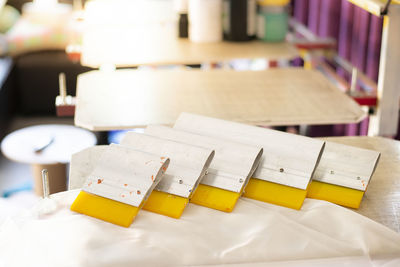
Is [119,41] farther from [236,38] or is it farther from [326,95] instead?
[326,95]

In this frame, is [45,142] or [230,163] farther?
[45,142]

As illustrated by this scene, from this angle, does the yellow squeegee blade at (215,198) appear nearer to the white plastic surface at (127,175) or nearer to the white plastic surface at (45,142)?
the white plastic surface at (127,175)

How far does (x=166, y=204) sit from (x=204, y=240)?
5.3 inches

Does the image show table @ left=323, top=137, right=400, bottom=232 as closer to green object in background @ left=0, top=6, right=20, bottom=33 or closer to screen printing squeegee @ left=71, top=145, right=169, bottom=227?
screen printing squeegee @ left=71, top=145, right=169, bottom=227

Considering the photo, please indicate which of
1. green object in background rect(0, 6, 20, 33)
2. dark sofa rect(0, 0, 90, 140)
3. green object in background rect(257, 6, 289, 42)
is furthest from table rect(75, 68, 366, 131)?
green object in background rect(0, 6, 20, 33)

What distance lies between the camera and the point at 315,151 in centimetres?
124

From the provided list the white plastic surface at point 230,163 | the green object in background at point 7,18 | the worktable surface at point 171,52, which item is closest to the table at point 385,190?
the white plastic surface at point 230,163

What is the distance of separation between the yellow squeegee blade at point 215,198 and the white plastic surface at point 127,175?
94 millimetres

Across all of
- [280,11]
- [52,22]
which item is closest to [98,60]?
[280,11]

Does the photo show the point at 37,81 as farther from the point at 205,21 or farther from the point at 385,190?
the point at 385,190

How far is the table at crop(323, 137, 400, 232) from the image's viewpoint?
1.22 meters

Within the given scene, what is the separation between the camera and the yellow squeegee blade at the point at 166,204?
114cm

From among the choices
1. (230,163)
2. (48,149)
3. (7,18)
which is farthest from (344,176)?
(7,18)

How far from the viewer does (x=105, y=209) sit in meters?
1.13
